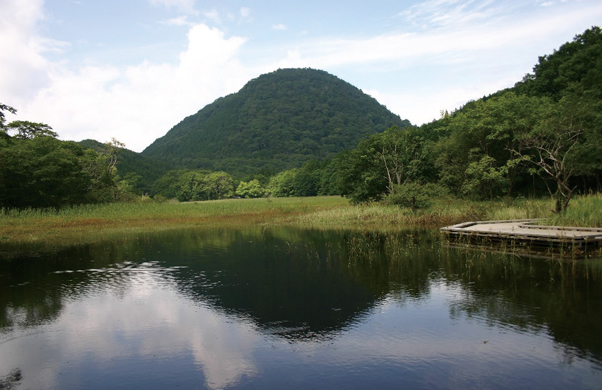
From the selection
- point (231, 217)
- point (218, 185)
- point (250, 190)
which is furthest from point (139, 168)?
point (231, 217)

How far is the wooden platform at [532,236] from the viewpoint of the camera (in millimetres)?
18109

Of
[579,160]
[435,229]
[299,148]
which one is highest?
[299,148]

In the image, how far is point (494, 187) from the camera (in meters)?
43.4

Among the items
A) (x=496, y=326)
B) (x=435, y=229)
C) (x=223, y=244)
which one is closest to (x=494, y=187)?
(x=435, y=229)

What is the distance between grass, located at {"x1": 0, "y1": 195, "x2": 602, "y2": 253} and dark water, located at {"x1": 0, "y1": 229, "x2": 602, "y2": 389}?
9.28 meters

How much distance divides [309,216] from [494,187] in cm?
1956

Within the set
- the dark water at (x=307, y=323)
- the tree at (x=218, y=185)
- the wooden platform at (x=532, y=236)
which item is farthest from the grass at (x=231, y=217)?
the tree at (x=218, y=185)

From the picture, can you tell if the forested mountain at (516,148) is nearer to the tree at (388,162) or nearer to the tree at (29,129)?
the tree at (388,162)

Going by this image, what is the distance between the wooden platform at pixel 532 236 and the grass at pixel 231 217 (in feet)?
7.14

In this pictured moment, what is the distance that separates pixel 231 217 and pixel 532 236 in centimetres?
3355

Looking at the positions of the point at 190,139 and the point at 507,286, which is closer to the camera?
the point at 507,286

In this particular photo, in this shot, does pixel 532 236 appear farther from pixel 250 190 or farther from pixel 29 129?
pixel 250 190

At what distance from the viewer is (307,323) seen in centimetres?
1079

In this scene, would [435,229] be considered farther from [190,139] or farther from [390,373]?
[190,139]
